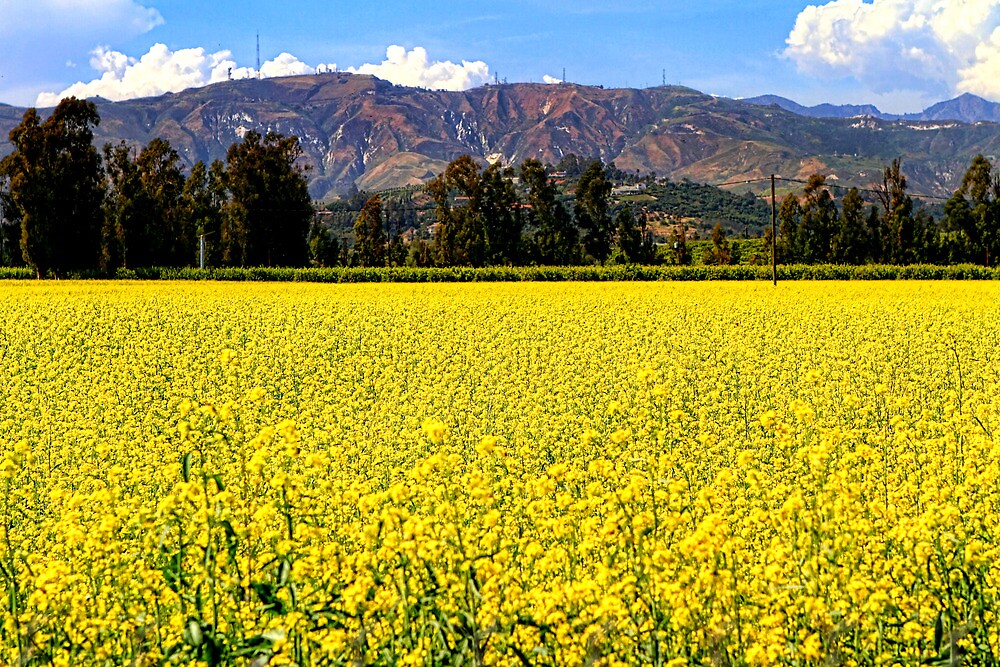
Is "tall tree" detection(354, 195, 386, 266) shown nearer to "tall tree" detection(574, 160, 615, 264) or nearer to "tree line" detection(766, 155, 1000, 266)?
"tall tree" detection(574, 160, 615, 264)

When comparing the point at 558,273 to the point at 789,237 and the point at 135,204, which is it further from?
the point at 789,237

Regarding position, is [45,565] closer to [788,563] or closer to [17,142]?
[788,563]

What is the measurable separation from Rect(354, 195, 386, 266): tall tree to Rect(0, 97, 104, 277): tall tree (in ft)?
94.8

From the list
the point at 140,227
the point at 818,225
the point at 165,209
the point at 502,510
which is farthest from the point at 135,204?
the point at 502,510

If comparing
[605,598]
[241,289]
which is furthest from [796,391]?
[241,289]

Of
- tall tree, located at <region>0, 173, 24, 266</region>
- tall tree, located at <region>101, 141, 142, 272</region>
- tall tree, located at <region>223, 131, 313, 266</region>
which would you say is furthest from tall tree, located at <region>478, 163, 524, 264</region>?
tall tree, located at <region>0, 173, 24, 266</region>

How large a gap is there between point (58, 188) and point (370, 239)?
112 feet

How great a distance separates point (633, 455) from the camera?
7852mm

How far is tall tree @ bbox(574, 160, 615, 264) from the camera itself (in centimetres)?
7144

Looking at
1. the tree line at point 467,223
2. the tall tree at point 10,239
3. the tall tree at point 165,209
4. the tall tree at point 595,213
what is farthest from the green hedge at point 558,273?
the tall tree at point 10,239

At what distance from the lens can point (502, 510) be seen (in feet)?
21.0

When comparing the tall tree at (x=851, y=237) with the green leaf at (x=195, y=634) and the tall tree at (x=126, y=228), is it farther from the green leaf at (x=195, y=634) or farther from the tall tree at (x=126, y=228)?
the green leaf at (x=195, y=634)

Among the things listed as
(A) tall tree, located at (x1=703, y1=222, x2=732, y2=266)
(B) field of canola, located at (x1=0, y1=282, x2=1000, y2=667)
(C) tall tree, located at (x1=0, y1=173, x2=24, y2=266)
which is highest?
(C) tall tree, located at (x1=0, y1=173, x2=24, y2=266)

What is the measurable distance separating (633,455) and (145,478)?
3.86m
